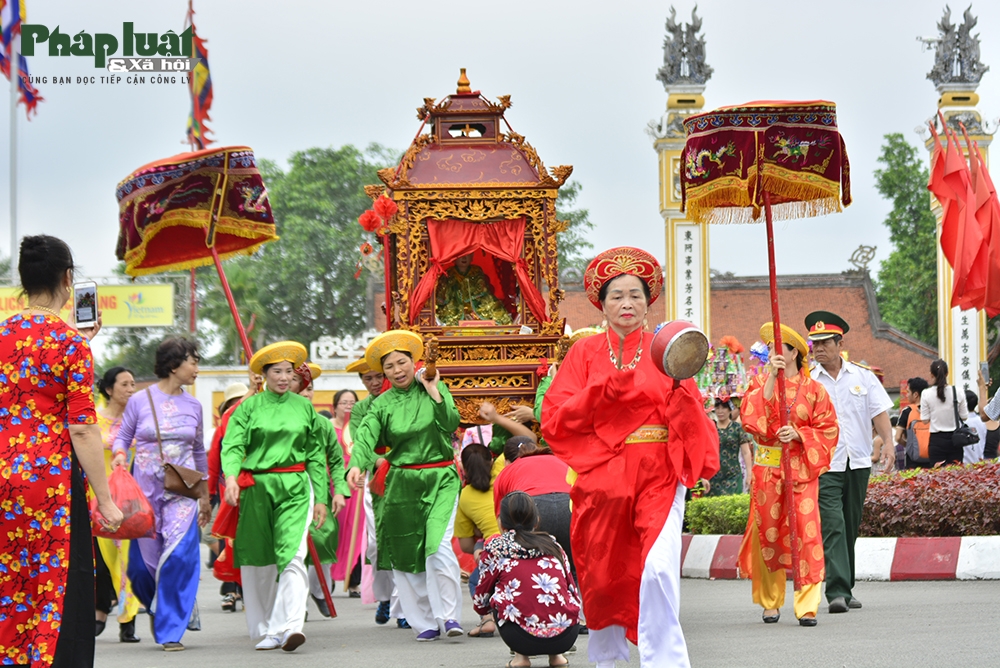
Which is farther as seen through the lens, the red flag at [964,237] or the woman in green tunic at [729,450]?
the woman in green tunic at [729,450]

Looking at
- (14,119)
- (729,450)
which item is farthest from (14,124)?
(729,450)

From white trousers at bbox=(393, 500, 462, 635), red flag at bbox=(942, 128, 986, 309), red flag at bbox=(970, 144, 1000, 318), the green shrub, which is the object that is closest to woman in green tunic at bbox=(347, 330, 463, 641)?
white trousers at bbox=(393, 500, 462, 635)

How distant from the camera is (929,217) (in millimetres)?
47188

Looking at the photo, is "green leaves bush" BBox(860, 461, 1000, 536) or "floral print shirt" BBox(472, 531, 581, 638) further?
"green leaves bush" BBox(860, 461, 1000, 536)

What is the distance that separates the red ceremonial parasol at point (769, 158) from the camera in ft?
32.0

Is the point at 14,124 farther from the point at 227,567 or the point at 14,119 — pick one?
the point at 227,567

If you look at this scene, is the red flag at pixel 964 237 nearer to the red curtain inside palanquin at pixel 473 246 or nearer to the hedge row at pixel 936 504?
the hedge row at pixel 936 504

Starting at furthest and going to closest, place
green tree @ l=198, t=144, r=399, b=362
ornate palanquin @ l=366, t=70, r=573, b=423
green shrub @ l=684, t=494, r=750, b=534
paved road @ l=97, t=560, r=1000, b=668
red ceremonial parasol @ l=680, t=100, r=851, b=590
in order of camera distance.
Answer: green tree @ l=198, t=144, r=399, b=362 → ornate palanquin @ l=366, t=70, r=573, b=423 → green shrub @ l=684, t=494, r=750, b=534 → red ceremonial parasol @ l=680, t=100, r=851, b=590 → paved road @ l=97, t=560, r=1000, b=668

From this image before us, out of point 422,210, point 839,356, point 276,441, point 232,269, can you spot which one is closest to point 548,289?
point 422,210

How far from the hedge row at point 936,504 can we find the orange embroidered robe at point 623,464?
596 centimetres

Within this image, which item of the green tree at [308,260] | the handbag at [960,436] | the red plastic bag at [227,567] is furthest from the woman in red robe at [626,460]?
the green tree at [308,260]

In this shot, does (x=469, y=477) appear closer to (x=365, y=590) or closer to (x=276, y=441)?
(x=276, y=441)

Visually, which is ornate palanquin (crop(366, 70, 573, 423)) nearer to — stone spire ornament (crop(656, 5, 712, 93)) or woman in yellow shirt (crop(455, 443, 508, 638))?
woman in yellow shirt (crop(455, 443, 508, 638))

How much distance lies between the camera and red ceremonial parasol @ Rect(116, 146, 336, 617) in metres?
11.0
